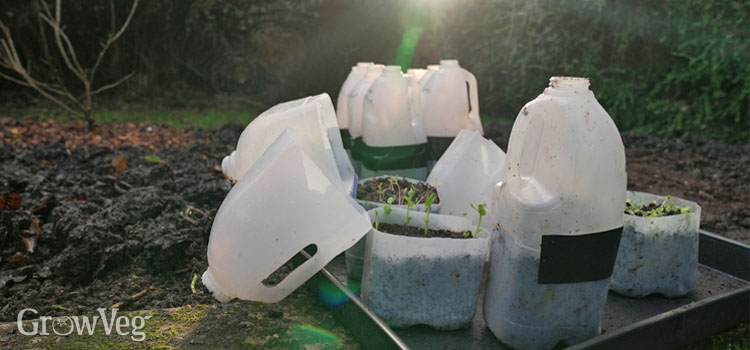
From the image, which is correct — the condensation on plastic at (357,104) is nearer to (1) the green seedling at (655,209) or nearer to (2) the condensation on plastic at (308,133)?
(2) the condensation on plastic at (308,133)

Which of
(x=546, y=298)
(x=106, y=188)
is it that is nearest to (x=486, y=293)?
(x=546, y=298)

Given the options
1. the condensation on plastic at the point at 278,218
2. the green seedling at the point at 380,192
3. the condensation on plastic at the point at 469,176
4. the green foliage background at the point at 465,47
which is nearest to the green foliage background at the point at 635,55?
the green foliage background at the point at 465,47

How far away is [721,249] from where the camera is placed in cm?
224

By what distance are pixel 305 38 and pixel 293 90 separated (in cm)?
83

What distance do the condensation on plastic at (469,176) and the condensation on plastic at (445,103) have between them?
2.17 ft

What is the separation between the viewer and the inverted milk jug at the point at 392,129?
260 cm

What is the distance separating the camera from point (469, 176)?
6.98 feet

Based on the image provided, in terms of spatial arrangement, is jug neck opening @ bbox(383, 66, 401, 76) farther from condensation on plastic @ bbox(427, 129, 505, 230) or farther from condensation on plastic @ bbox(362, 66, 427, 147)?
condensation on plastic @ bbox(427, 129, 505, 230)

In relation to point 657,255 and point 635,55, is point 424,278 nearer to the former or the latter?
point 657,255

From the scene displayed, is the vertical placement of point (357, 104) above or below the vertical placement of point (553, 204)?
below

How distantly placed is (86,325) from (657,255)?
1893 millimetres

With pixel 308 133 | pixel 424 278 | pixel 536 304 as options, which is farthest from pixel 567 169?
pixel 308 133

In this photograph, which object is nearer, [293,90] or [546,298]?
[546,298]

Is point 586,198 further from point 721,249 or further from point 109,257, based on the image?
point 109,257
